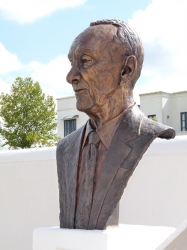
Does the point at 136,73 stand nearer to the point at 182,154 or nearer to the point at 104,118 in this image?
the point at 104,118

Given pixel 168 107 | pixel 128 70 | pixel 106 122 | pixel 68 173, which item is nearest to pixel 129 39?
pixel 128 70

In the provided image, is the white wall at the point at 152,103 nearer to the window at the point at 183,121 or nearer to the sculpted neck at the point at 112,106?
the window at the point at 183,121

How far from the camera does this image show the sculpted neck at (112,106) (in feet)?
12.6

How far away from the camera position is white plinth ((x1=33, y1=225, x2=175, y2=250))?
3.69 metres

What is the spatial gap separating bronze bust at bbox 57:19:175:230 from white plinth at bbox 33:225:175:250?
0.09 m

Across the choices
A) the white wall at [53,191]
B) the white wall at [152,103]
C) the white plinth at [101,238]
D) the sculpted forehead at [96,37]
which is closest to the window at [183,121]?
the white wall at [152,103]

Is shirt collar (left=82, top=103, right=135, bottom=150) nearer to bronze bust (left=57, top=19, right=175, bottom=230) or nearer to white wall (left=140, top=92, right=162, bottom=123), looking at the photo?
bronze bust (left=57, top=19, right=175, bottom=230)

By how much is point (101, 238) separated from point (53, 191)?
3373 millimetres

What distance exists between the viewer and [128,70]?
3834mm

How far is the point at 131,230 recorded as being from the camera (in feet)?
12.8

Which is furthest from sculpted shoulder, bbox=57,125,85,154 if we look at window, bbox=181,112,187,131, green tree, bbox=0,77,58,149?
window, bbox=181,112,187,131

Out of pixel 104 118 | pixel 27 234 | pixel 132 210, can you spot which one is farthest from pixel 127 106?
pixel 27 234

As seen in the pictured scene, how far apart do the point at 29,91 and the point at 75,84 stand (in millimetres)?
18713

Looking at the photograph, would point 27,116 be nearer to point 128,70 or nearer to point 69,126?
point 69,126
